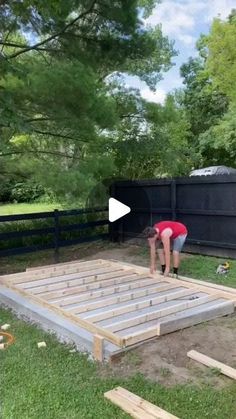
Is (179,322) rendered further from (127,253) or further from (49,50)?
(49,50)

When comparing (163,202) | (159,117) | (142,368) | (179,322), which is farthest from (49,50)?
(142,368)

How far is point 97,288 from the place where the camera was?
5000mm

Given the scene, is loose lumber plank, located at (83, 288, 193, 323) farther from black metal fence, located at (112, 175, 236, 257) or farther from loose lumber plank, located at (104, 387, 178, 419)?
black metal fence, located at (112, 175, 236, 257)

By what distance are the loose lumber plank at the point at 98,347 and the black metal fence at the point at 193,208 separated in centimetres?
420

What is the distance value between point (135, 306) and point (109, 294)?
695 millimetres

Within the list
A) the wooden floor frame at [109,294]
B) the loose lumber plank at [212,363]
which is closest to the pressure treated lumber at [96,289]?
the wooden floor frame at [109,294]

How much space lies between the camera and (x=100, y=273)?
19.0ft

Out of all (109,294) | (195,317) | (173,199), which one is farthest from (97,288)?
(173,199)

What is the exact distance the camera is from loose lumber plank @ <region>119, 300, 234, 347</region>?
329 cm

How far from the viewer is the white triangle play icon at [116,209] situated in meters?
8.69

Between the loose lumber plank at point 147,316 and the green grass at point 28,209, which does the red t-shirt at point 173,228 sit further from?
the green grass at point 28,209

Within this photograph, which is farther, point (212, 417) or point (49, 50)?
point (49, 50)

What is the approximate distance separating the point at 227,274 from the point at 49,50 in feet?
16.4

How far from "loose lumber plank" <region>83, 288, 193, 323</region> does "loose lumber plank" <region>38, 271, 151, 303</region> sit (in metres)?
0.46
